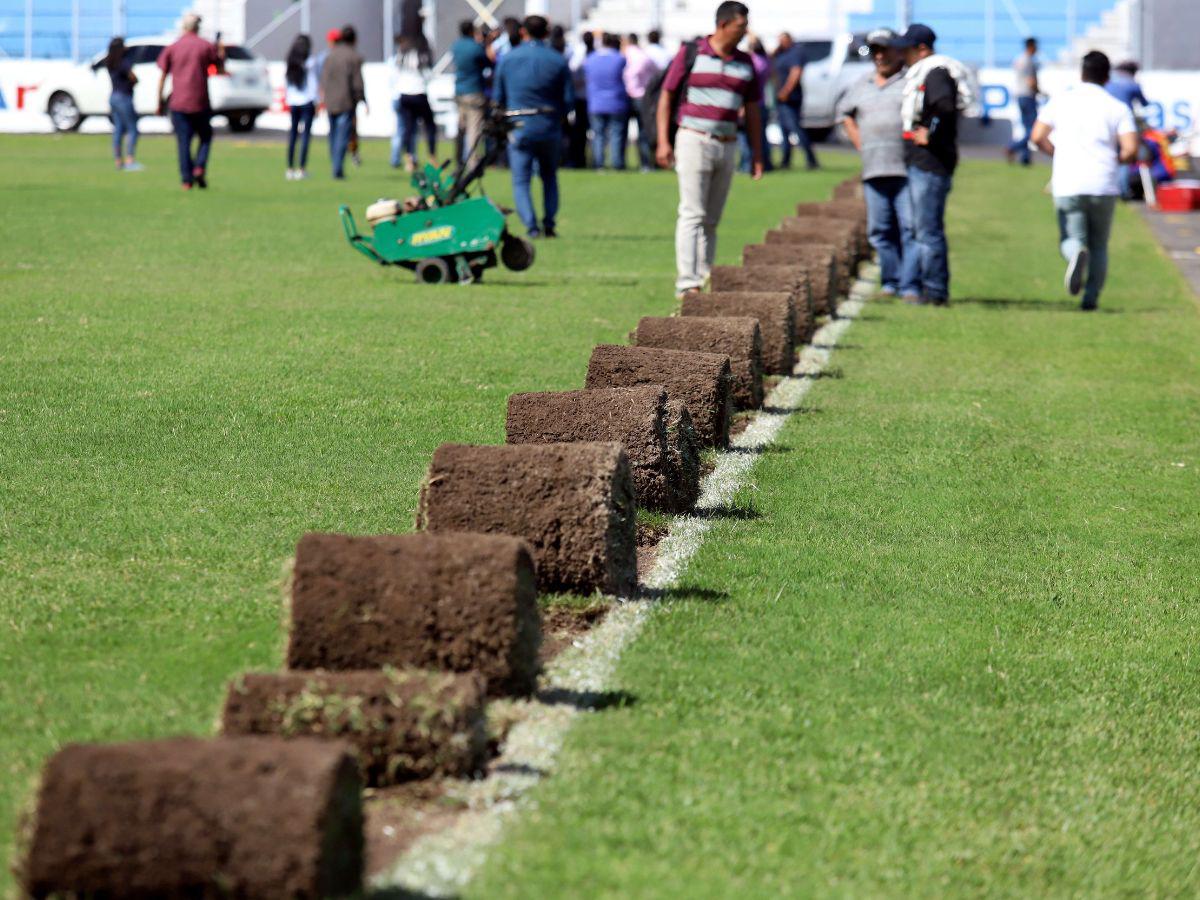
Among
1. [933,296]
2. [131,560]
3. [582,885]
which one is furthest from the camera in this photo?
[933,296]

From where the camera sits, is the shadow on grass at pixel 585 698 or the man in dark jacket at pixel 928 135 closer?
the shadow on grass at pixel 585 698

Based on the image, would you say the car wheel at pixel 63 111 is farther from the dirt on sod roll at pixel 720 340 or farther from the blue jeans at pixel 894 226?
the dirt on sod roll at pixel 720 340

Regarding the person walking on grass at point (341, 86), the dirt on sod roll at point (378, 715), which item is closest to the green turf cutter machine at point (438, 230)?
the dirt on sod roll at point (378, 715)

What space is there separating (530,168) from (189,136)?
7.22m

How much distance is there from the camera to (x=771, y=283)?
39.9 ft

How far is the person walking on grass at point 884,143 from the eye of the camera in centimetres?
1415

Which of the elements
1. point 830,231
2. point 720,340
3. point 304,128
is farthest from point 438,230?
point 304,128

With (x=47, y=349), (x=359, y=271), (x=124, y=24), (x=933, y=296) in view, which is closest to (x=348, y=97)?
(x=359, y=271)

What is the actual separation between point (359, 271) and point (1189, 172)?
20.4 m

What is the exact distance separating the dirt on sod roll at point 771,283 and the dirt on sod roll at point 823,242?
2.58m

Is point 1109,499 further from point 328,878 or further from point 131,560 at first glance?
point 328,878

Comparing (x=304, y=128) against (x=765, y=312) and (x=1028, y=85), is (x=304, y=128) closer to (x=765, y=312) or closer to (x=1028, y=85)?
(x=1028, y=85)

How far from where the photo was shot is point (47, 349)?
34.8 feet

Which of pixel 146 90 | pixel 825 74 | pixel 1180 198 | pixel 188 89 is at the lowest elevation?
pixel 1180 198
